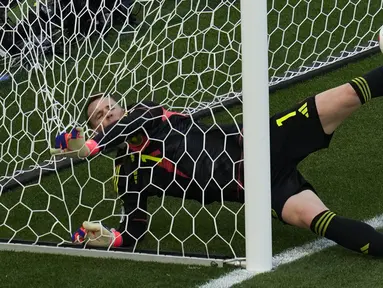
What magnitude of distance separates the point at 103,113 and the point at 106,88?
1.18 meters

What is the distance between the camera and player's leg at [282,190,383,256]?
3633mm

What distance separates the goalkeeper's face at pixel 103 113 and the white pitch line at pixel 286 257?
Answer: 86 centimetres

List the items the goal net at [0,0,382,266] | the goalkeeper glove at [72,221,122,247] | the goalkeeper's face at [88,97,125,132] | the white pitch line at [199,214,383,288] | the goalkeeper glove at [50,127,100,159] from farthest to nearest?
the goal net at [0,0,382,266], the goalkeeper's face at [88,97,125,132], the goalkeeper glove at [72,221,122,247], the goalkeeper glove at [50,127,100,159], the white pitch line at [199,214,383,288]

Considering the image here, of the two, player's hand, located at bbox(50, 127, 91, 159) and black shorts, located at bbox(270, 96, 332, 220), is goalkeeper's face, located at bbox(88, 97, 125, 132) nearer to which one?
player's hand, located at bbox(50, 127, 91, 159)

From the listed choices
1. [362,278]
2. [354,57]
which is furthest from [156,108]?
[354,57]

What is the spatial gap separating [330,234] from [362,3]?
3.30 m

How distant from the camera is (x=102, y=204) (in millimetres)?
4543

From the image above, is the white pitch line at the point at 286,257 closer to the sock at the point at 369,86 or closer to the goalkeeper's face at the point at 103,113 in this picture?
the sock at the point at 369,86

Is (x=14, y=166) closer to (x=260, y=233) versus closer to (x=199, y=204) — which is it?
(x=199, y=204)

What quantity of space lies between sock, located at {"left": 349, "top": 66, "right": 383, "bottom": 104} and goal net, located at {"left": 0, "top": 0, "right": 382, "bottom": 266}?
1.72 ft

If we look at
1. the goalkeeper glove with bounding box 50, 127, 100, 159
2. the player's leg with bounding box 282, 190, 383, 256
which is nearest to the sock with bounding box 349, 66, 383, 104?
the player's leg with bounding box 282, 190, 383, 256

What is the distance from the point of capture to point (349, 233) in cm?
366

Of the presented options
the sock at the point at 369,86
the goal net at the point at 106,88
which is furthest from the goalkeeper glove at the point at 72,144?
the sock at the point at 369,86

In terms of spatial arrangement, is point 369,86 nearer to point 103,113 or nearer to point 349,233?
point 349,233
